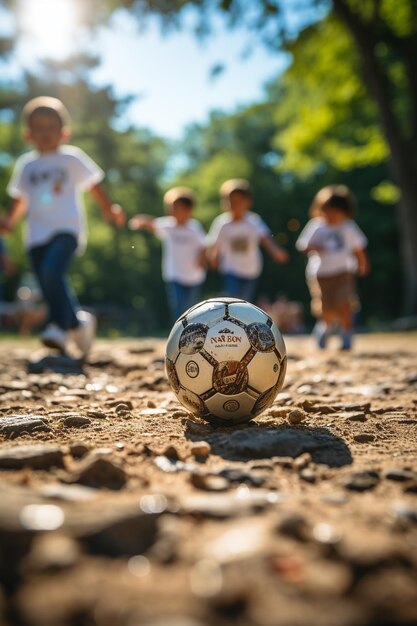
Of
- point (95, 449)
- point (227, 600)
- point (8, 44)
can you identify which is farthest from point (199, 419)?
point (8, 44)

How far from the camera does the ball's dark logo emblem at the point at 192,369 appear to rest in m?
2.98

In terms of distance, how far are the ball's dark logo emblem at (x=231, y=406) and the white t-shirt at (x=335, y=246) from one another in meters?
5.35

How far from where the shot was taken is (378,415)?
335cm

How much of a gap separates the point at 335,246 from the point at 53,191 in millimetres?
3757

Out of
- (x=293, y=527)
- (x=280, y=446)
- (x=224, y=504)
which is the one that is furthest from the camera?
(x=280, y=446)

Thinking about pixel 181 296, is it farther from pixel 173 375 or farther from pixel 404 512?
pixel 404 512

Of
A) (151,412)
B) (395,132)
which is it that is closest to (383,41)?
(395,132)

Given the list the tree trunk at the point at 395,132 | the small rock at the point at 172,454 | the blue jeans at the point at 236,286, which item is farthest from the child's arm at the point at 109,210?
the tree trunk at the point at 395,132

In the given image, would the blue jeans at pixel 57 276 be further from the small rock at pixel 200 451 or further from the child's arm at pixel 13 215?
the small rock at pixel 200 451

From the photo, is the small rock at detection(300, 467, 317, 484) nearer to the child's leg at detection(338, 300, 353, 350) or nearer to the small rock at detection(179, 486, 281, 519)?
the small rock at detection(179, 486, 281, 519)

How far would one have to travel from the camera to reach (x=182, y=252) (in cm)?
852

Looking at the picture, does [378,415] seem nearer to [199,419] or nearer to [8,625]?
[199,419]

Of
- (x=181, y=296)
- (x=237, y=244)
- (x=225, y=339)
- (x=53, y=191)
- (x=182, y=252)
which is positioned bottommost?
(x=225, y=339)

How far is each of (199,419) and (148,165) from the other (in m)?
30.6
